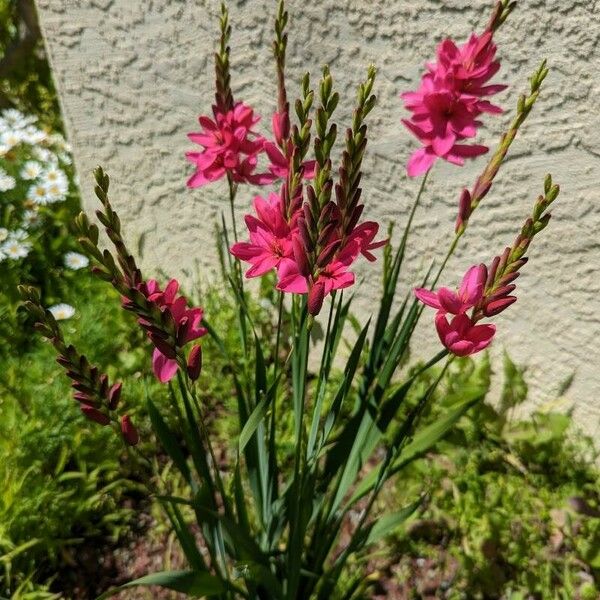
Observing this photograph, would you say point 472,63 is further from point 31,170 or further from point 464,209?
point 31,170

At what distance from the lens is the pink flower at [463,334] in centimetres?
95

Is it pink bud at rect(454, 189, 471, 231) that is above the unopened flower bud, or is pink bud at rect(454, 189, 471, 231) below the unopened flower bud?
above

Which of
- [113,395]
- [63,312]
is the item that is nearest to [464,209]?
[113,395]

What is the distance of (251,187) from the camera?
7.25ft

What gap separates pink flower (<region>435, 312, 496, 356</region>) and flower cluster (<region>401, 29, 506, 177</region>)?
28 cm

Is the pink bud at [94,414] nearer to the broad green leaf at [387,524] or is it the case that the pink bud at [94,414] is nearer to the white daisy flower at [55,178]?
the broad green leaf at [387,524]

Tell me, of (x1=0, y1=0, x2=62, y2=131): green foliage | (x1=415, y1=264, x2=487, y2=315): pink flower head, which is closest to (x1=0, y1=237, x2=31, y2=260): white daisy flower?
(x1=0, y1=0, x2=62, y2=131): green foliage

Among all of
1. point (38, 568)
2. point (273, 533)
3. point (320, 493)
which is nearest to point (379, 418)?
point (320, 493)

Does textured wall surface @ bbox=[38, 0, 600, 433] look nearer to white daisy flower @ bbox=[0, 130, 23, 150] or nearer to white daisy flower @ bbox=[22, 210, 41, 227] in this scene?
white daisy flower @ bbox=[22, 210, 41, 227]

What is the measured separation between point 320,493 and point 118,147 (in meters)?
1.54

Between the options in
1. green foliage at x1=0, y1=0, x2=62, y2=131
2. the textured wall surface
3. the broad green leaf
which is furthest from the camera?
green foliage at x1=0, y1=0, x2=62, y2=131

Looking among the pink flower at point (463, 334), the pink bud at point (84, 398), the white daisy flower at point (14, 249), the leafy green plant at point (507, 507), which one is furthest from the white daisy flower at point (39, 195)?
the pink flower at point (463, 334)

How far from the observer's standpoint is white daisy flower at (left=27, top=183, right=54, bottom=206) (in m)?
2.79

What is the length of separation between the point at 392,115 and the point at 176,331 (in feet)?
3.87
